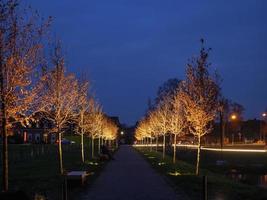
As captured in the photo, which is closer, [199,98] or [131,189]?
[131,189]

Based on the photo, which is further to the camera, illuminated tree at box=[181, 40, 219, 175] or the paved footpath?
illuminated tree at box=[181, 40, 219, 175]

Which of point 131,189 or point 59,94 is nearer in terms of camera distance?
point 131,189

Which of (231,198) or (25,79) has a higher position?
(25,79)

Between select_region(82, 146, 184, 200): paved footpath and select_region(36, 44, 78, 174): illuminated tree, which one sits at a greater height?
select_region(36, 44, 78, 174): illuminated tree

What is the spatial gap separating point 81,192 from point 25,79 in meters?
5.63

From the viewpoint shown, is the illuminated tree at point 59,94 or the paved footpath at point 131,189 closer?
the paved footpath at point 131,189

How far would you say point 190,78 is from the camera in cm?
2992

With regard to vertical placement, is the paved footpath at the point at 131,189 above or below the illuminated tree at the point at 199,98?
below

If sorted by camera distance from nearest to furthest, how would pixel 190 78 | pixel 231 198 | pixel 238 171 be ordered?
1. pixel 231 198
2. pixel 190 78
3. pixel 238 171

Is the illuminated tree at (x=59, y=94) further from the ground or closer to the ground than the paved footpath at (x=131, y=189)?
further from the ground

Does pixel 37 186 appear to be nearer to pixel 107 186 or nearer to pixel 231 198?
pixel 107 186

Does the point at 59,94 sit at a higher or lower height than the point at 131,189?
higher

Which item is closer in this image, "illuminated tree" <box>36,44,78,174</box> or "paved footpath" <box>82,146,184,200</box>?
"paved footpath" <box>82,146,184,200</box>

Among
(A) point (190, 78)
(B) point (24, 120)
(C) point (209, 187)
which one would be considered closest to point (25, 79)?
(B) point (24, 120)
